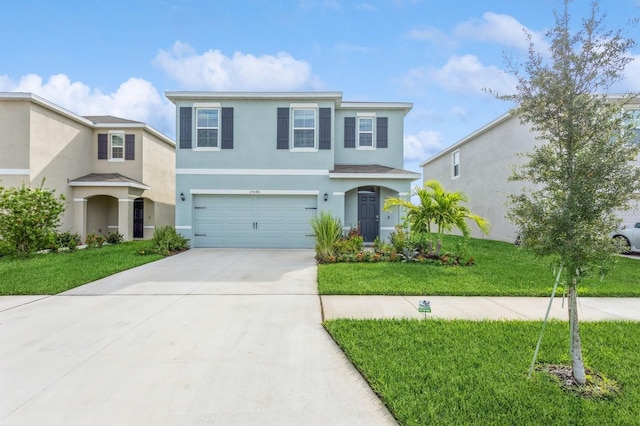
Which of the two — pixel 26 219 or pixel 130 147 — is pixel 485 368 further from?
pixel 130 147

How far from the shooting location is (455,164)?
22.2 metres

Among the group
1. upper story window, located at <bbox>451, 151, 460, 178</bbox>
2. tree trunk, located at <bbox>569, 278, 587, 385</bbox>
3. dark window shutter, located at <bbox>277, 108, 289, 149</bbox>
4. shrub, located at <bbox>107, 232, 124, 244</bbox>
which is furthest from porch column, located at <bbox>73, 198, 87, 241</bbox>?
upper story window, located at <bbox>451, 151, 460, 178</bbox>

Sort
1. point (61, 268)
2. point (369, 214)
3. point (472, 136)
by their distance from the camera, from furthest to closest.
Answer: point (472, 136), point (369, 214), point (61, 268)

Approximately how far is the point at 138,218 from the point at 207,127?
784 centimetres

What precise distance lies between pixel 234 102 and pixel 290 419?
43.5ft

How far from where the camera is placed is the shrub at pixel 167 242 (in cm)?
1205

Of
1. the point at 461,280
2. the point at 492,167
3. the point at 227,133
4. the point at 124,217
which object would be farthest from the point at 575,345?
the point at 124,217

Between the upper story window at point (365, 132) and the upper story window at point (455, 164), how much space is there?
31.1ft

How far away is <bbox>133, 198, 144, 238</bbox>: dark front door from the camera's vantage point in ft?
60.3

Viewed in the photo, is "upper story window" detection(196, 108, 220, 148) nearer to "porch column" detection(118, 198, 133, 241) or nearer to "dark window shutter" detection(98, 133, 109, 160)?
"porch column" detection(118, 198, 133, 241)

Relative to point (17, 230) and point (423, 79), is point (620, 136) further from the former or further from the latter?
point (17, 230)

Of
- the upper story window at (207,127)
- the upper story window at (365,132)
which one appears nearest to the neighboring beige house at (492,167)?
the upper story window at (365,132)

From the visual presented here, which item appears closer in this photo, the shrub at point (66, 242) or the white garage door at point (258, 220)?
the shrub at point (66, 242)

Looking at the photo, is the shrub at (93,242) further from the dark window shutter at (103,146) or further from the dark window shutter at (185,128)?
the dark window shutter at (103,146)
